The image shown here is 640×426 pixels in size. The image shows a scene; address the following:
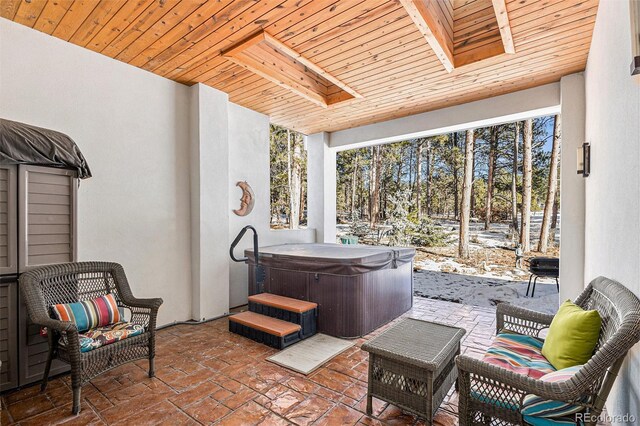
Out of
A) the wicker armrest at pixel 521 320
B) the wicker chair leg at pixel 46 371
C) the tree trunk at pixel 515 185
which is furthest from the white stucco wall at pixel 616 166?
the tree trunk at pixel 515 185

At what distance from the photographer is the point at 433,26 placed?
266 centimetres

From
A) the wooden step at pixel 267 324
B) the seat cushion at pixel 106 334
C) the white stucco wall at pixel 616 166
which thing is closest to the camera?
the white stucco wall at pixel 616 166

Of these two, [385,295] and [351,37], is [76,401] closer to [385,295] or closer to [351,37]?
[385,295]

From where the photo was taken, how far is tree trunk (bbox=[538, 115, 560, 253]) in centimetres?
641

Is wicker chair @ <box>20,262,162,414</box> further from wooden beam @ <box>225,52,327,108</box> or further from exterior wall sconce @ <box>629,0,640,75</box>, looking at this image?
exterior wall sconce @ <box>629,0,640,75</box>

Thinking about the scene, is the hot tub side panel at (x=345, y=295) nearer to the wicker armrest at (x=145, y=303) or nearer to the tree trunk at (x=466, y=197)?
the wicker armrest at (x=145, y=303)

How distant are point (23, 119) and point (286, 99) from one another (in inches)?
113

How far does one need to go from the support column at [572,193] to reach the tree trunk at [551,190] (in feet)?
11.1

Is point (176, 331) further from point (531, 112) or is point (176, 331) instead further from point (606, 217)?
point (531, 112)

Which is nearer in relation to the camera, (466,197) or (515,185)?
(515,185)

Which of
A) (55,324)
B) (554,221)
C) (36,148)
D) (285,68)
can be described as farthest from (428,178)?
(55,324)

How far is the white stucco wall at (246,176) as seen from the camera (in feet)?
15.2

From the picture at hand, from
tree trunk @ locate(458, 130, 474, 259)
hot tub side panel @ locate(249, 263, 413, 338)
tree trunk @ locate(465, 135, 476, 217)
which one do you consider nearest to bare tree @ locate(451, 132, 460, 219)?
tree trunk @ locate(458, 130, 474, 259)

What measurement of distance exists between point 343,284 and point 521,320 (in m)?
1.70
